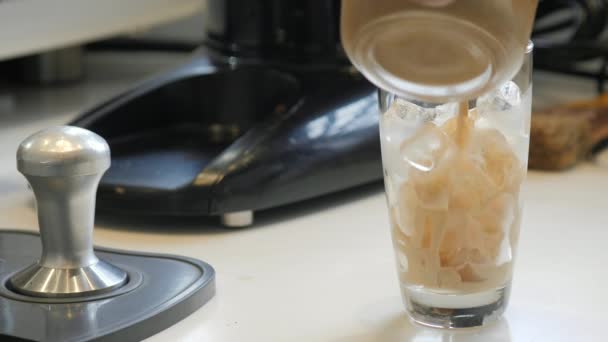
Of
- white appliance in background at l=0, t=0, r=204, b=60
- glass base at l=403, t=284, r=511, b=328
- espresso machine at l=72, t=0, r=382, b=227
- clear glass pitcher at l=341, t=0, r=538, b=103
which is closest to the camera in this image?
clear glass pitcher at l=341, t=0, r=538, b=103

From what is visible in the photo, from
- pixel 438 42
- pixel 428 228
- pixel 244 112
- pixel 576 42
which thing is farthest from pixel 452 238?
pixel 576 42

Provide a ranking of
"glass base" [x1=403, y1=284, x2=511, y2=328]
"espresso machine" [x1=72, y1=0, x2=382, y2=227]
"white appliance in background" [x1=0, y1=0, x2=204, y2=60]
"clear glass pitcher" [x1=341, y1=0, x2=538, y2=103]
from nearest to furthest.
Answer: "clear glass pitcher" [x1=341, y1=0, x2=538, y2=103] → "glass base" [x1=403, y1=284, x2=511, y2=328] → "espresso machine" [x1=72, y1=0, x2=382, y2=227] → "white appliance in background" [x1=0, y1=0, x2=204, y2=60]

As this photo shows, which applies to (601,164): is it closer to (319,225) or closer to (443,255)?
(319,225)

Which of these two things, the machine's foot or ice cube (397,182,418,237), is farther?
the machine's foot

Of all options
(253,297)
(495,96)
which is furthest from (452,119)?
(253,297)

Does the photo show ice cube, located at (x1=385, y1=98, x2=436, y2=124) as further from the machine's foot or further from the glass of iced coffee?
the machine's foot

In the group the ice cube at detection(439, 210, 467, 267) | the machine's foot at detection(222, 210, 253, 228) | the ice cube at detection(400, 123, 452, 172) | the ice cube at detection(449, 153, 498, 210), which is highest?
the ice cube at detection(400, 123, 452, 172)

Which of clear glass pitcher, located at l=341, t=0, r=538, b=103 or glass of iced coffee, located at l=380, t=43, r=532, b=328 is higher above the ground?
clear glass pitcher, located at l=341, t=0, r=538, b=103

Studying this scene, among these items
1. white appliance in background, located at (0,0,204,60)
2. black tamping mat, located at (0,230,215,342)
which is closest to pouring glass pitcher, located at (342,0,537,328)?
black tamping mat, located at (0,230,215,342)
